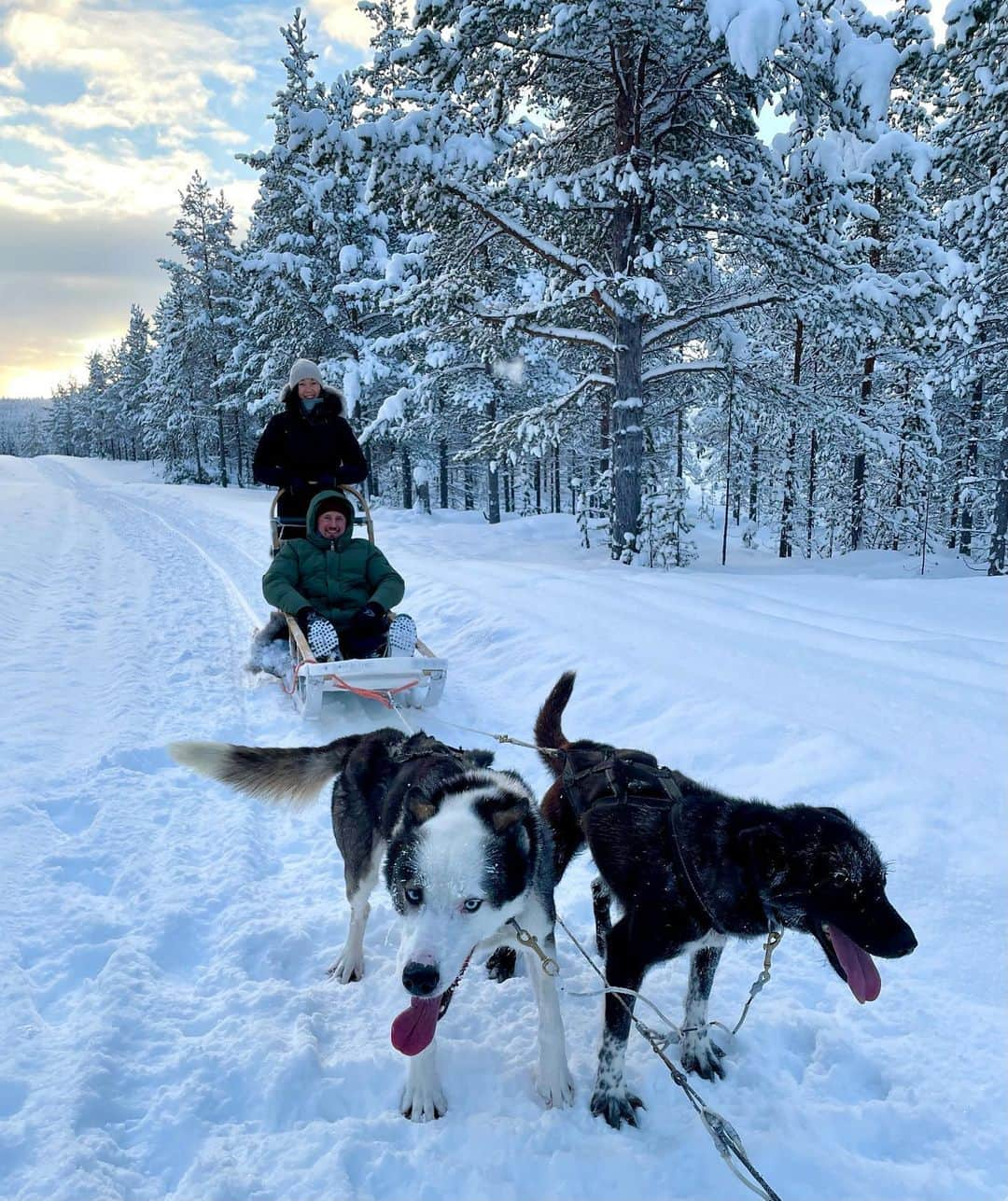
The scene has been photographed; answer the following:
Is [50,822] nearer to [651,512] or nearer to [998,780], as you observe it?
[998,780]

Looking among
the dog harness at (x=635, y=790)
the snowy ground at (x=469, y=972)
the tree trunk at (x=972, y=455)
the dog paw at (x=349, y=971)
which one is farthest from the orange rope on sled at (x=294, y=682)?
the tree trunk at (x=972, y=455)

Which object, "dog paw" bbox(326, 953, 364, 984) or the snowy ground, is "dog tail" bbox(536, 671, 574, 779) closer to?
the snowy ground

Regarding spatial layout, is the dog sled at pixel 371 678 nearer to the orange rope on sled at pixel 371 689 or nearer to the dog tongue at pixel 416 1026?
the orange rope on sled at pixel 371 689

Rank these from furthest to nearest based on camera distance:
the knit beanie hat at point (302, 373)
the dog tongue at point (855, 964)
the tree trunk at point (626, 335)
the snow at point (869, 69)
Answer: the tree trunk at point (626, 335) < the snow at point (869, 69) < the knit beanie hat at point (302, 373) < the dog tongue at point (855, 964)

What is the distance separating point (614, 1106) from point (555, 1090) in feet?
0.66

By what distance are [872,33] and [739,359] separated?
438cm

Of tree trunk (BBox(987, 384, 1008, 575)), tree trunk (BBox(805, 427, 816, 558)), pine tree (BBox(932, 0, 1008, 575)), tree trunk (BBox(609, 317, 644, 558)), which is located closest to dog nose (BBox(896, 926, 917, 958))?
tree trunk (BBox(609, 317, 644, 558))

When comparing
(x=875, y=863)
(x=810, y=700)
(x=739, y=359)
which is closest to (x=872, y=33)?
(x=739, y=359)

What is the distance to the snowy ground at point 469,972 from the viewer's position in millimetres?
2168

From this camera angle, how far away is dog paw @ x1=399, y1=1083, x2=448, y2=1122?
229 centimetres

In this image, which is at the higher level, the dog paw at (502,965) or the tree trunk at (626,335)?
the tree trunk at (626,335)

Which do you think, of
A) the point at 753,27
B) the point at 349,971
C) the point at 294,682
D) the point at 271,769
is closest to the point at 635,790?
the point at 349,971

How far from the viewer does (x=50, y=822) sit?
12.7ft

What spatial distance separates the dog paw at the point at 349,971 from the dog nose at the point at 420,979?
120 centimetres
